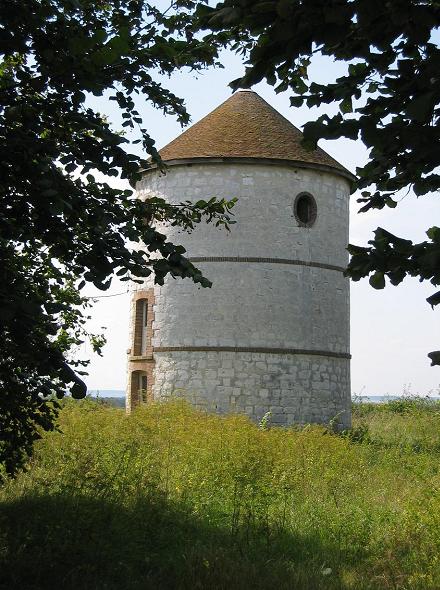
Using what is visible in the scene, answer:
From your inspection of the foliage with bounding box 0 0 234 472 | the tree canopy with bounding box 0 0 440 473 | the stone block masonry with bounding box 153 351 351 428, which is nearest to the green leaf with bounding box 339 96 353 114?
the tree canopy with bounding box 0 0 440 473

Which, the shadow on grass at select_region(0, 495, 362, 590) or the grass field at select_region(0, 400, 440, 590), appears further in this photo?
the grass field at select_region(0, 400, 440, 590)

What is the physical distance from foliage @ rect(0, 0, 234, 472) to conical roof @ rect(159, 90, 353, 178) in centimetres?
1214

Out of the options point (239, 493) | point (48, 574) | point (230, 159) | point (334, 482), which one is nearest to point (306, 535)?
point (239, 493)

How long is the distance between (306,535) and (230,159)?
12.0 m

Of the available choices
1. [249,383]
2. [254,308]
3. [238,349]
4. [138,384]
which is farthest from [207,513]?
[138,384]

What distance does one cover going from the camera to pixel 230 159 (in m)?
19.0

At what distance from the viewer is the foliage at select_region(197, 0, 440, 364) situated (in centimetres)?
350

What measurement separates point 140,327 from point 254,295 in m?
3.41

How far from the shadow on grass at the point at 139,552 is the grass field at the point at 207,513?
0.02m

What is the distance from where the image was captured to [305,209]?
19859 millimetres

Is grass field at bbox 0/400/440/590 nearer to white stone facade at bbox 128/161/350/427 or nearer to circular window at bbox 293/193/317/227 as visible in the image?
white stone facade at bbox 128/161/350/427

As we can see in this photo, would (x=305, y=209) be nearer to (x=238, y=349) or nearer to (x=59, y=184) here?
(x=238, y=349)

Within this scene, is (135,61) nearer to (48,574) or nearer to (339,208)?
(48,574)

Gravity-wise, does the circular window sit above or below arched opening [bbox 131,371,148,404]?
above
